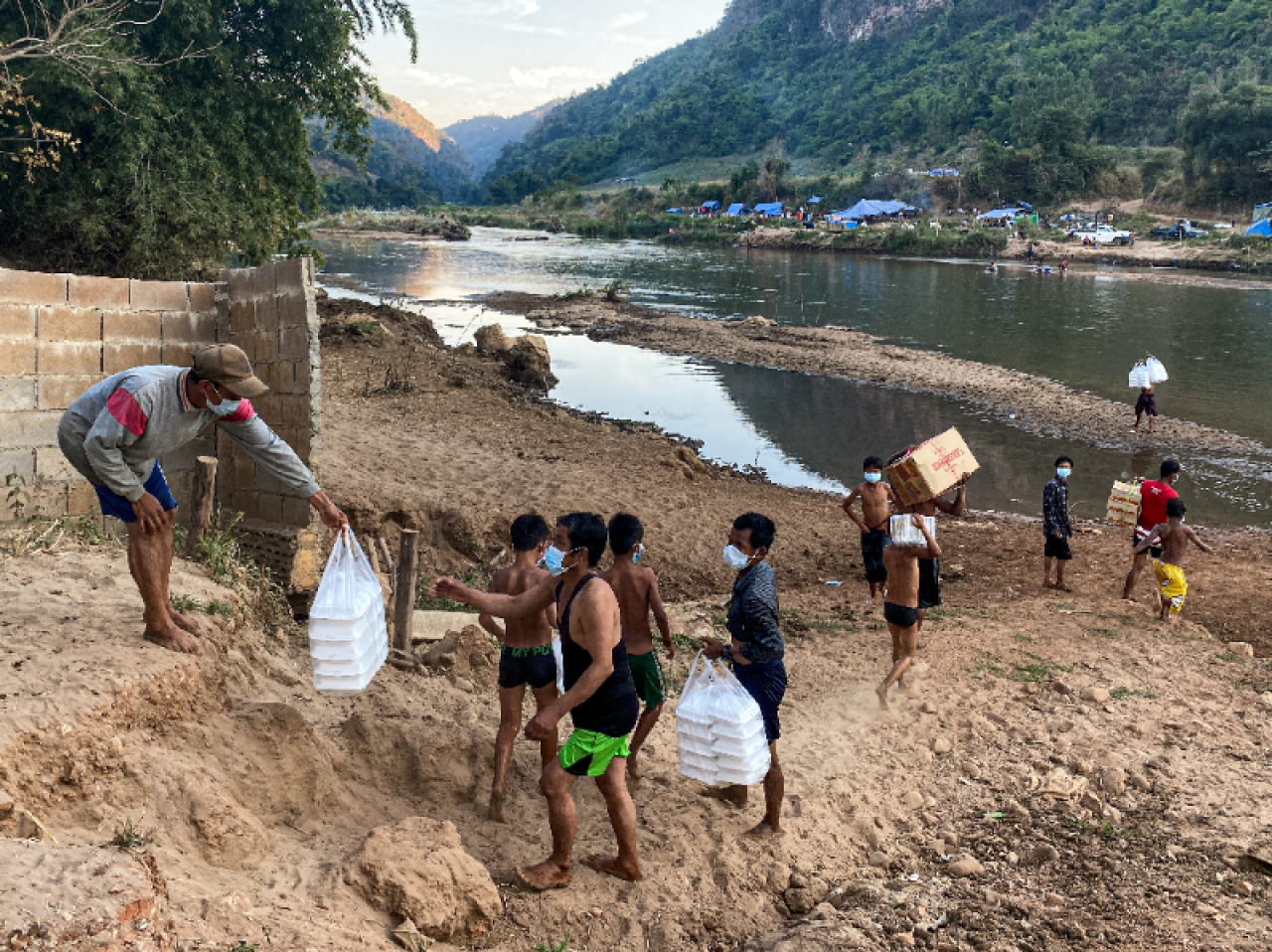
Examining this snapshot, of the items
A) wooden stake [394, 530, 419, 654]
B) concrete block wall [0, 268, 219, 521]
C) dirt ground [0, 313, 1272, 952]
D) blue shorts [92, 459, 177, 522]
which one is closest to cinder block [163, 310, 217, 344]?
concrete block wall [0, 268, 219, 521]

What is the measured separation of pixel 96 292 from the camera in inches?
257

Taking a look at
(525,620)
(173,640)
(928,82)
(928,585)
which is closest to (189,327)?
(173,640)

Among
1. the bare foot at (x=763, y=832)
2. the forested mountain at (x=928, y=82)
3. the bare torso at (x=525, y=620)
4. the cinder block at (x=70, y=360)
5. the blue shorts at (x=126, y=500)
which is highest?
the forested mountain at (x=928, y=82)

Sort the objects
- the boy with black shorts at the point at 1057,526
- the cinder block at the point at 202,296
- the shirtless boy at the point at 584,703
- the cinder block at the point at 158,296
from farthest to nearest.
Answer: the boy with black shorts at the point at 1057,526, the cinder block at the point at 202,296, the cinder block at the point at 158,296, the shirtless boy at the point at 584,703

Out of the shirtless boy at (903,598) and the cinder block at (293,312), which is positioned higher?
the cinder block at (293,312)

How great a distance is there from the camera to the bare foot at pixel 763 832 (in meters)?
4.53

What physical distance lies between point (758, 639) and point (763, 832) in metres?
0.95

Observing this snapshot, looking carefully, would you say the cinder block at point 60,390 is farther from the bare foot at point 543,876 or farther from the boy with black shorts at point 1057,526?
the boy with black shorts at point 1057,526

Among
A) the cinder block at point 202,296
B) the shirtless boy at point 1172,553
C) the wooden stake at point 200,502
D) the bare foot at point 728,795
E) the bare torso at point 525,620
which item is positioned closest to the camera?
the bare torso at point 525,620

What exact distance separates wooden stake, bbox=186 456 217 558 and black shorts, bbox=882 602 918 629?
14.4 ft

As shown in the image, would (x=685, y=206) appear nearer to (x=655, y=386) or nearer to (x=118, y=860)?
(x=655, y=386)

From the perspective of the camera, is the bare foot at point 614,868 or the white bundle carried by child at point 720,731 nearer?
the bare foot at point 614,868

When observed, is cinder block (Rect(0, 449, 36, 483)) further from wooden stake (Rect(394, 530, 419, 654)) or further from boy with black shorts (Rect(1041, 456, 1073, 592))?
boy with black shorts (Rect(1041, 456, 1073, 592))

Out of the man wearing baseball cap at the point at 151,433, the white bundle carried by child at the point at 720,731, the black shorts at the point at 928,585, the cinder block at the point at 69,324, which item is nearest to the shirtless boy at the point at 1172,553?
the black shorts at the point at 928,585
